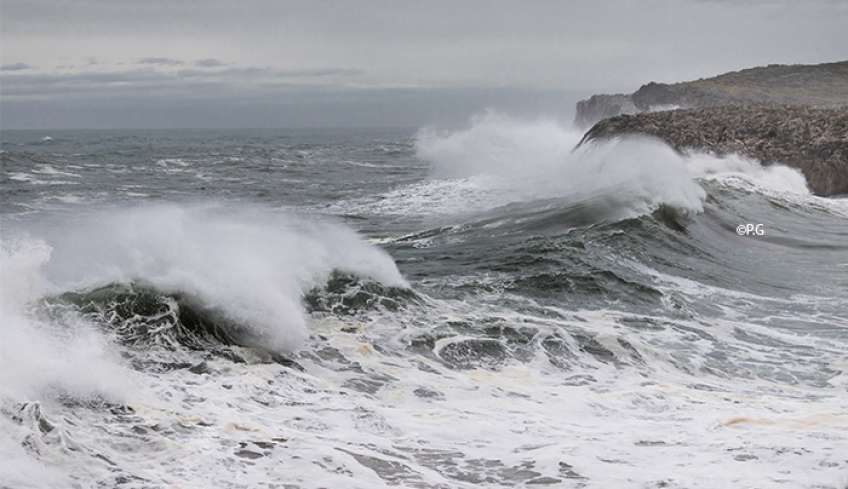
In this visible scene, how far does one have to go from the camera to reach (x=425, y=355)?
9375 mm

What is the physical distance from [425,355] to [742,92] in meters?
48.6

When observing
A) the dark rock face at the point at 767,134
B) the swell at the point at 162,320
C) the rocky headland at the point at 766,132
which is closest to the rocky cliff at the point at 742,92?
the rocky headland at the point at 766,132

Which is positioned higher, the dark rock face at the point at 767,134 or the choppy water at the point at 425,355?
the dark rock face at the point at 767,134

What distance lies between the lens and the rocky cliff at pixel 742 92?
164 ft

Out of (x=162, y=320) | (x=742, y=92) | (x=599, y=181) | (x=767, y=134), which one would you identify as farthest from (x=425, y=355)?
(x=742, y=92)

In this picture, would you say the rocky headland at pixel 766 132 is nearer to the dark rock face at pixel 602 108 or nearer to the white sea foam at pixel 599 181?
the white sea foam at pixel 599 181

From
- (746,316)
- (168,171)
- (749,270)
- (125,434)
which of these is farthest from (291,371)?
(168,171)

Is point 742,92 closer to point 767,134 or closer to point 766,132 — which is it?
point 766,132

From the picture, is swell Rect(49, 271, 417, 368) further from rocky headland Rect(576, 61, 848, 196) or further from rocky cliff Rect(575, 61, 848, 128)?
rocky cliff Rect(575, 61, 848, 128)

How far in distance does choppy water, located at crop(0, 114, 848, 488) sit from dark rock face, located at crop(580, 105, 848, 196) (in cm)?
849

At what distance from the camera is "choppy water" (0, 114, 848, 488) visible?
20.5 ft

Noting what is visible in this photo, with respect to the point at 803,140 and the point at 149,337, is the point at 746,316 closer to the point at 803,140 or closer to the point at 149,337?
the point at 149,337

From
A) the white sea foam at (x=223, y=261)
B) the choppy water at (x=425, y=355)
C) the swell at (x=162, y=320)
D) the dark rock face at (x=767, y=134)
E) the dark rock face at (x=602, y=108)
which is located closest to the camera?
the choppy water at (x=425, y=355)

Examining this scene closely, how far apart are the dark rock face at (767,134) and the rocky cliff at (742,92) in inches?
470
